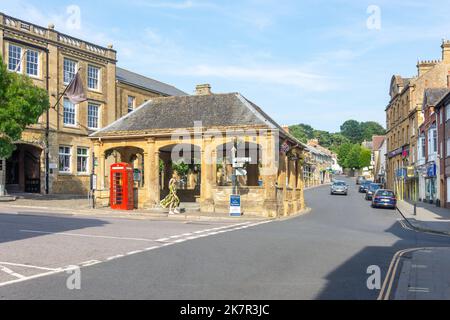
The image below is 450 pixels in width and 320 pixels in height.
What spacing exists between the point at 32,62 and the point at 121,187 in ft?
51.1

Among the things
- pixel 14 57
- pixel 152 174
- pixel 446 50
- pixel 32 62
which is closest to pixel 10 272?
pixel 152 174

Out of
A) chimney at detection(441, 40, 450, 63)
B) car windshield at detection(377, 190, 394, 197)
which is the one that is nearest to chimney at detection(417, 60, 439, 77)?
chimney at detection(441, 40, 450, 63)

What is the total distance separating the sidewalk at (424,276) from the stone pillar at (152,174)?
697 inches

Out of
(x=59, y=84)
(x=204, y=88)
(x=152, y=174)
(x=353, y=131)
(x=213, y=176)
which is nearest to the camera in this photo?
(x=213, y=176)

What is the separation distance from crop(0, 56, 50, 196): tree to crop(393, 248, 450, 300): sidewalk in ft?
76.6

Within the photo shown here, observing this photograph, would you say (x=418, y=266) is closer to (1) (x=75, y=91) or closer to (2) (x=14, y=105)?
(2) (x=14, y=105)

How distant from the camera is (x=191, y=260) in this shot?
11.0 metres

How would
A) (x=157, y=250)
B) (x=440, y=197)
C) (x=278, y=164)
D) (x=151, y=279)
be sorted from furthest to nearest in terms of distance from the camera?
(x=440, y=197)
(x=278, y=164)
(x=157, y=250)
(x=151, y=279)

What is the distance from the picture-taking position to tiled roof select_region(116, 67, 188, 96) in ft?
162

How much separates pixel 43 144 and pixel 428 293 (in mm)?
34120

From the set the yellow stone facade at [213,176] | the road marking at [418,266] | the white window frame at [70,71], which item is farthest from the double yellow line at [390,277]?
the white window frame at [70,71]

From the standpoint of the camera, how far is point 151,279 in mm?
8820

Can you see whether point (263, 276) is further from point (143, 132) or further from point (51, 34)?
point (51, 34)
